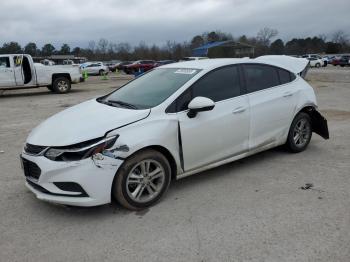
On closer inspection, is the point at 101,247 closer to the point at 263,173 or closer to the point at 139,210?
the point at 139,210

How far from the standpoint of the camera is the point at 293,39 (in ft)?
395

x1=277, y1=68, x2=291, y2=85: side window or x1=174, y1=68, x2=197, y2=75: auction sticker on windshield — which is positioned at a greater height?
x1=174, y1=68, x2=197, y2=75: auction sticker on windshield

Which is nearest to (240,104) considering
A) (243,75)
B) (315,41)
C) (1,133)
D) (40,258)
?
(243,75)

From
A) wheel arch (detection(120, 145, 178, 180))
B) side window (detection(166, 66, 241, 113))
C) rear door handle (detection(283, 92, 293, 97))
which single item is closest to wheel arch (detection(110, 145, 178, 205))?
wheel arch (detection(120, 145, 178, 180))

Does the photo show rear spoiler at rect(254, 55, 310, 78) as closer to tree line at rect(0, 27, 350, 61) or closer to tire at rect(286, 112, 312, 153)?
tire at rect(286, 112, 312, 153)

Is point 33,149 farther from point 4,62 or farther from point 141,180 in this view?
point 4,62

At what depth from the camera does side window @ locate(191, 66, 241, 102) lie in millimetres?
4578

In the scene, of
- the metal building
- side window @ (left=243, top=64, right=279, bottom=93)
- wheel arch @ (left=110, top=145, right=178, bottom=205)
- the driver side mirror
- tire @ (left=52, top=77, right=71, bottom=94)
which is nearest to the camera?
wheel arch @ (left=110, top=145, right=178, bottom=205)

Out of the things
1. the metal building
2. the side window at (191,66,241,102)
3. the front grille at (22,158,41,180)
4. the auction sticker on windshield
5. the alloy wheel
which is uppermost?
the metal building

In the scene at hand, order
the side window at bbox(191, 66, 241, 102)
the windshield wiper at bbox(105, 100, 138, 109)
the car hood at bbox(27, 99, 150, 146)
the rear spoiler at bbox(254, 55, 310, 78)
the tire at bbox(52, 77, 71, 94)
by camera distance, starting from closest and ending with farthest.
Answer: the car hood at bbox(27, 99, 150, 146) → the windshield wiper at bbox(105, 100, 138, 109) → the side window at bbox(191, 66, 241, 102) → the rear spoiler at bbox(254, 55, 310, 78) → the tire at bbox(52, 77, 71, 94)

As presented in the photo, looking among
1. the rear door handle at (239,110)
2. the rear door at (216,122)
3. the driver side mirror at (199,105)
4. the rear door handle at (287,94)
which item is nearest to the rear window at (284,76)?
the rear door handle at (287,94)

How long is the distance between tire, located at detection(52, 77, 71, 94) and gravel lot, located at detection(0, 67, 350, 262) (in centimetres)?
1333

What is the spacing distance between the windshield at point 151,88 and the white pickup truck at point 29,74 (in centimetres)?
1310

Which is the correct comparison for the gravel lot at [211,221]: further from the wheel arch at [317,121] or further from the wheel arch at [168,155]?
the wheel arch at [317,121]
